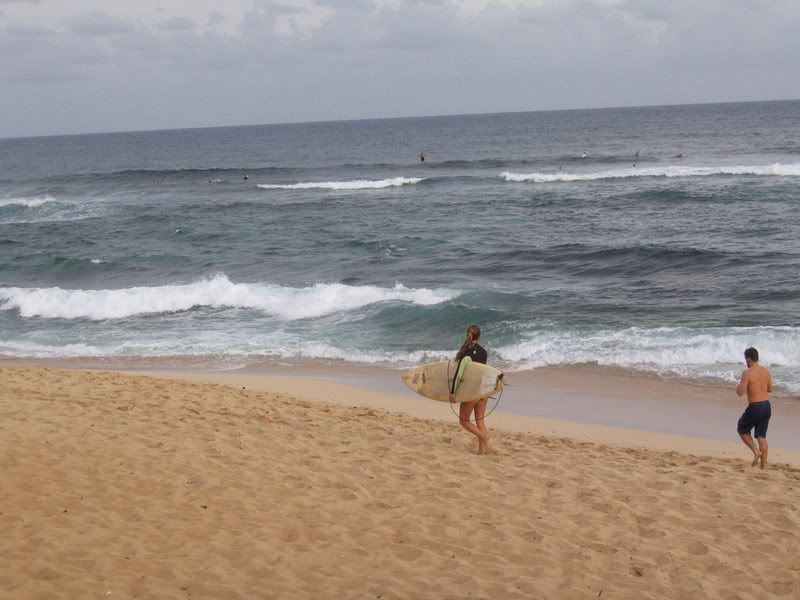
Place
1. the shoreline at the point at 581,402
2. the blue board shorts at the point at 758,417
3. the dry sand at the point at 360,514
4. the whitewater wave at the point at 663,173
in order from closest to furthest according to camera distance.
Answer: the dry sand at the point at 360,514 → the blue board shorts at the point at 758,417 → the shoreline at the point at 581,402 → the whitewater wave at the point at 663,173

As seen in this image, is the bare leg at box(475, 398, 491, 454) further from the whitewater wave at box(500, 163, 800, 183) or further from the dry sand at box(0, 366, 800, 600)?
the whitewater wave at box(500, 163, 800, 183)

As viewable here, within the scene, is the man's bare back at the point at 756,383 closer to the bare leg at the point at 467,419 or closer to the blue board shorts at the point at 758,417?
the blue board shorts at the point at 758,417

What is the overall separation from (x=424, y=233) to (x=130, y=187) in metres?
32.2

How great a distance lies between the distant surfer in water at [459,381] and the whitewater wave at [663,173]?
38.6 m

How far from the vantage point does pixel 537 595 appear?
5.70 metres

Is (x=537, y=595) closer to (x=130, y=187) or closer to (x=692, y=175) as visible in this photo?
(x=692, y=175)

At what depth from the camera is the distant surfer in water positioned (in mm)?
8969

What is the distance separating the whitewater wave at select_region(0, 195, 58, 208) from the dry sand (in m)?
40.9

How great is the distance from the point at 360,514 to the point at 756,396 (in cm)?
498

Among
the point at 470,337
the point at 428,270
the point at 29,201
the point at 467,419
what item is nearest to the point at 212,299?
the point at 428,270

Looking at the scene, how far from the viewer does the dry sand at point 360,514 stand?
19.2ft

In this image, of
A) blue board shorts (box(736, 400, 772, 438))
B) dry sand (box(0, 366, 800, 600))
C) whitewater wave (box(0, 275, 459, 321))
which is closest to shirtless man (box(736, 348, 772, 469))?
blue board shorts (box(736, 400, 772, 438))

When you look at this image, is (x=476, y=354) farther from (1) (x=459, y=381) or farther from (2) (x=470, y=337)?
(1) (x=459, y=381)

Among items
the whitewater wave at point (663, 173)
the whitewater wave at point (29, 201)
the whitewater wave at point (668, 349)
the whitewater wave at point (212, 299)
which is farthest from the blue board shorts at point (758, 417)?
the whitewater wave at point (29, 201)
